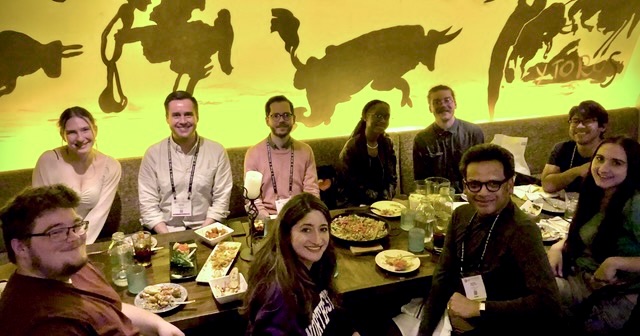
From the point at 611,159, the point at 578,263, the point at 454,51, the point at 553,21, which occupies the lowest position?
the point at 578,263

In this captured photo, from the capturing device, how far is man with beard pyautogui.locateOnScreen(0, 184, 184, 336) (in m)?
1.34

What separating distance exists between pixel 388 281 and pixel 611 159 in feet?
3.91

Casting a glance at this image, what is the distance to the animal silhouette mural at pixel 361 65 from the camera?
3891 mm

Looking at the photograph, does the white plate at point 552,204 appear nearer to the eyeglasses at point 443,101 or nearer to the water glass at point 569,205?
the water glass at point 569,205

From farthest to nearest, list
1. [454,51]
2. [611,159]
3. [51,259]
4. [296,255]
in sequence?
[454,51]
[611,159]
[296,255]
[51,259]

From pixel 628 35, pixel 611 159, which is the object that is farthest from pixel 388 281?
pixel 628 35

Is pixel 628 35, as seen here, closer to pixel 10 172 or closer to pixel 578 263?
pixel 578 263

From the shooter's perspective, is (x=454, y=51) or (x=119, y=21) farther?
(x=454, y=51)

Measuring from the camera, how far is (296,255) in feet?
5.44

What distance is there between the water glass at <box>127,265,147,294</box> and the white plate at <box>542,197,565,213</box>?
2.24 m

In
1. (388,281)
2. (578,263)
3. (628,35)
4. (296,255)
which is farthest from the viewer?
(628,35)

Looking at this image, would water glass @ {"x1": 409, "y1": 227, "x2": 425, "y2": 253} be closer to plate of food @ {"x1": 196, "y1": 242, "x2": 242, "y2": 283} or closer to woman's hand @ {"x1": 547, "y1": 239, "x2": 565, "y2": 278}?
woman's hand @ {"x1": 547, "y1": 239, "x2": 565, "y2": 278}

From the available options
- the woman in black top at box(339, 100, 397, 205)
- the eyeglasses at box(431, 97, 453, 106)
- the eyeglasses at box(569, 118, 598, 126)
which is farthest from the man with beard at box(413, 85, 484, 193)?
the eyeglasses at box(569, 118, 598, 126)

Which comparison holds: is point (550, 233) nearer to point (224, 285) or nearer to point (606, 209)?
point (606, 209)
